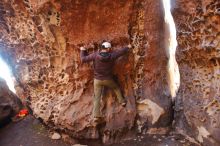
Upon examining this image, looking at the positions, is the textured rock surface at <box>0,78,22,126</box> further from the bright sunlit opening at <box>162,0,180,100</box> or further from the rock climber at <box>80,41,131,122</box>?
the bright sunlit opening at <box>162,0,180,100</box>

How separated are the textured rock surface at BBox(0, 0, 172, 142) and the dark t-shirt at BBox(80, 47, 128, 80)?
26 centimetres

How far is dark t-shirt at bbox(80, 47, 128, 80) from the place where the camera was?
15.9ft

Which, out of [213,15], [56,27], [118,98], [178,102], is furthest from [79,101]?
[213,15]

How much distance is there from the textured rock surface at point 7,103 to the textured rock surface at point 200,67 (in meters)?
3.83

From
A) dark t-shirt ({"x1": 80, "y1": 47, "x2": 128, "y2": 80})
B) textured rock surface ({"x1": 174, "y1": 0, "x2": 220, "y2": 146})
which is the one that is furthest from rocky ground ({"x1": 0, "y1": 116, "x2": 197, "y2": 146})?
dark t-shirt ({"x1": 80, "y1": 47, "x2": 128, "y2": 80})

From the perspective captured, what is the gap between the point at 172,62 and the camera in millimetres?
6145

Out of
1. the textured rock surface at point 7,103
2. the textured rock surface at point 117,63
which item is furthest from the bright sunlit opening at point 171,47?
the textured rock surface at point 7,103

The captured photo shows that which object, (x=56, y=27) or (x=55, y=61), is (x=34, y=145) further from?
(x=56, y=27)

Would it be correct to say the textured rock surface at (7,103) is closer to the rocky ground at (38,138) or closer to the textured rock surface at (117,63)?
the rocky ground at (38,138)

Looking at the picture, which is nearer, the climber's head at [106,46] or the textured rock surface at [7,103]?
the climber's head at [106,46]

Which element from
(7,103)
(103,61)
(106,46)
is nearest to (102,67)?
(103,61)

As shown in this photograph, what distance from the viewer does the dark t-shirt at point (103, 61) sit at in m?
4.84

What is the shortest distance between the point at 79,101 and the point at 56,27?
1.43 metres

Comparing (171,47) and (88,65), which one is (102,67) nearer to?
(88,65)
